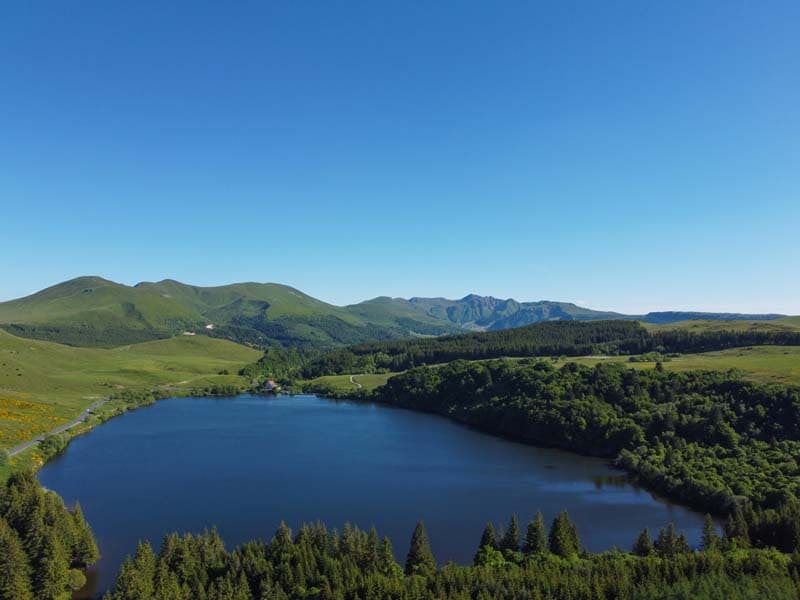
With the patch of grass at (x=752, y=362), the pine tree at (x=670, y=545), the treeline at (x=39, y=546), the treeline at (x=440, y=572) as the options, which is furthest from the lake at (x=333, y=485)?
the patch of grass at (x=752, y=362)

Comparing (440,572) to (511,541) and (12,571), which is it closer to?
(511,541)

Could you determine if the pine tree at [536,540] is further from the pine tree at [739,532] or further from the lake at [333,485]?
the pine tree at [739,532]

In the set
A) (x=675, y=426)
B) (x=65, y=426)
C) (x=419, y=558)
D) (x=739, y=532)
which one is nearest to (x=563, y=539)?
(x=419, y=558)

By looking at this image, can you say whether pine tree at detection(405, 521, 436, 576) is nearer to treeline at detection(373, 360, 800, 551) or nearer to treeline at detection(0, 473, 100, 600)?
treeline at detection(0, 473, 100, 600)

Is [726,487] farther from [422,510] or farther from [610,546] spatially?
[422,510]

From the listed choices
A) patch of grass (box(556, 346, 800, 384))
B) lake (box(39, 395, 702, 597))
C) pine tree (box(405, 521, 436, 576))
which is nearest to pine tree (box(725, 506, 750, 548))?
lake (box(39, 395, 702, 597))
